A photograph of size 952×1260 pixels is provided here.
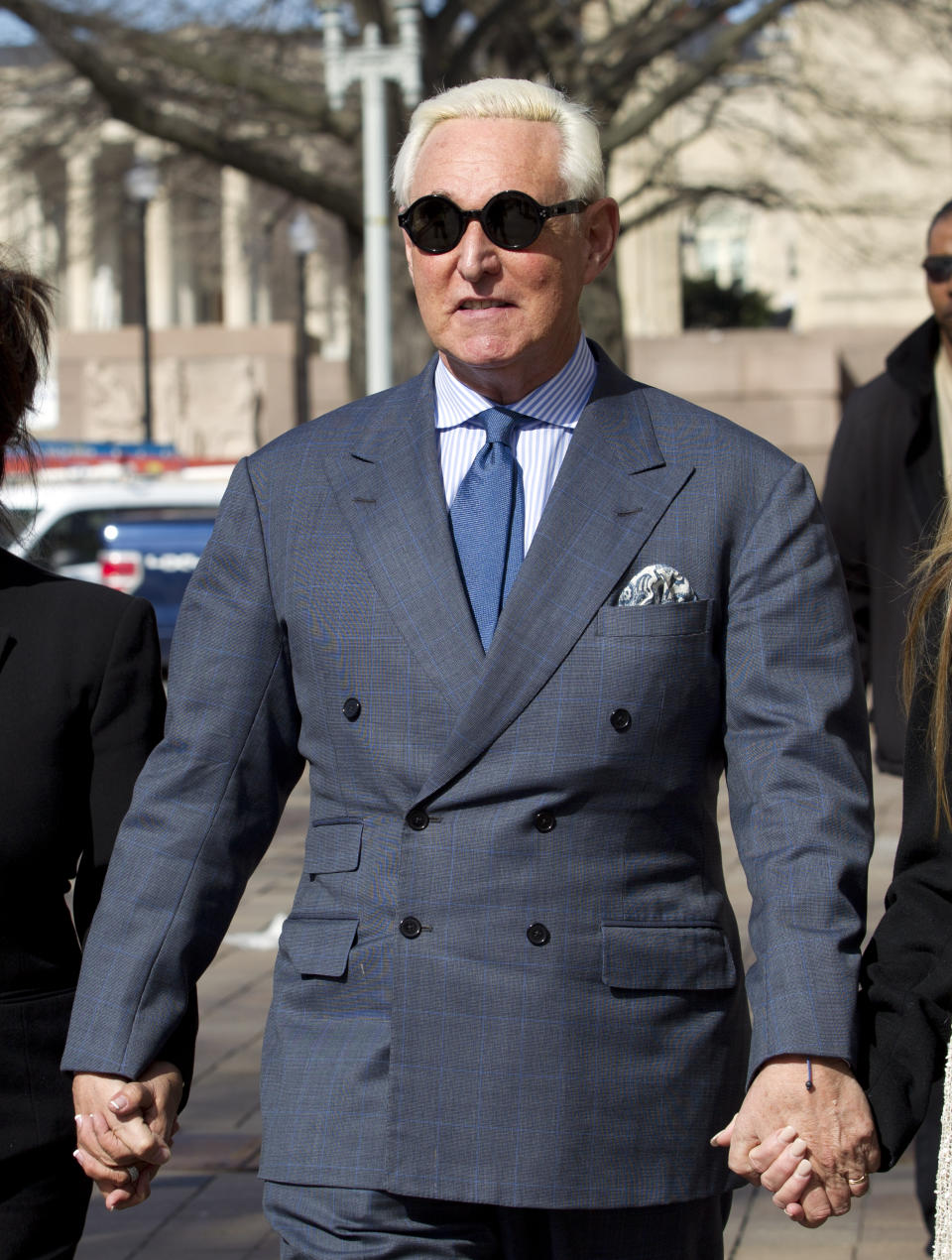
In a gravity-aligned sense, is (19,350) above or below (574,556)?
above

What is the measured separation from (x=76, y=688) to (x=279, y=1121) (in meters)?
0.65

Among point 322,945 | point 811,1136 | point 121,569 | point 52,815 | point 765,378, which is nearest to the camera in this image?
point 811,1136

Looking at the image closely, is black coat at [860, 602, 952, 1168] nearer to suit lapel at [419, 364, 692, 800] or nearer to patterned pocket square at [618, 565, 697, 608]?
patterned pocket square at [618, 565, 697, 608]

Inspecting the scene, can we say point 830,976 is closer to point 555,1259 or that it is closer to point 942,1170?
point 942,1170

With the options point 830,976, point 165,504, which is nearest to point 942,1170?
point 830,976

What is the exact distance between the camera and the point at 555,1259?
264cm

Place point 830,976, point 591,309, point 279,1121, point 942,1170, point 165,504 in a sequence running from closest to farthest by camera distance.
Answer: point 942,1170 → point 830,976 → point 279,1121 → point 165,504 → point 591,309

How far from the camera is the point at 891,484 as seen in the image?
4980 mm

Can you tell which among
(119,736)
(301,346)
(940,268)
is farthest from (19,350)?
(301,346)

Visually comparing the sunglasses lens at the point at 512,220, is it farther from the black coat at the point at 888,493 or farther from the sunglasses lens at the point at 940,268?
the black coat at the point at 888,493

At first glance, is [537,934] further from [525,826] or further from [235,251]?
[235,251]

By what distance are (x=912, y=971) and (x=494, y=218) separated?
1119mm

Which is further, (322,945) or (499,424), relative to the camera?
(499,424)

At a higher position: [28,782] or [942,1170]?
[28,782]
